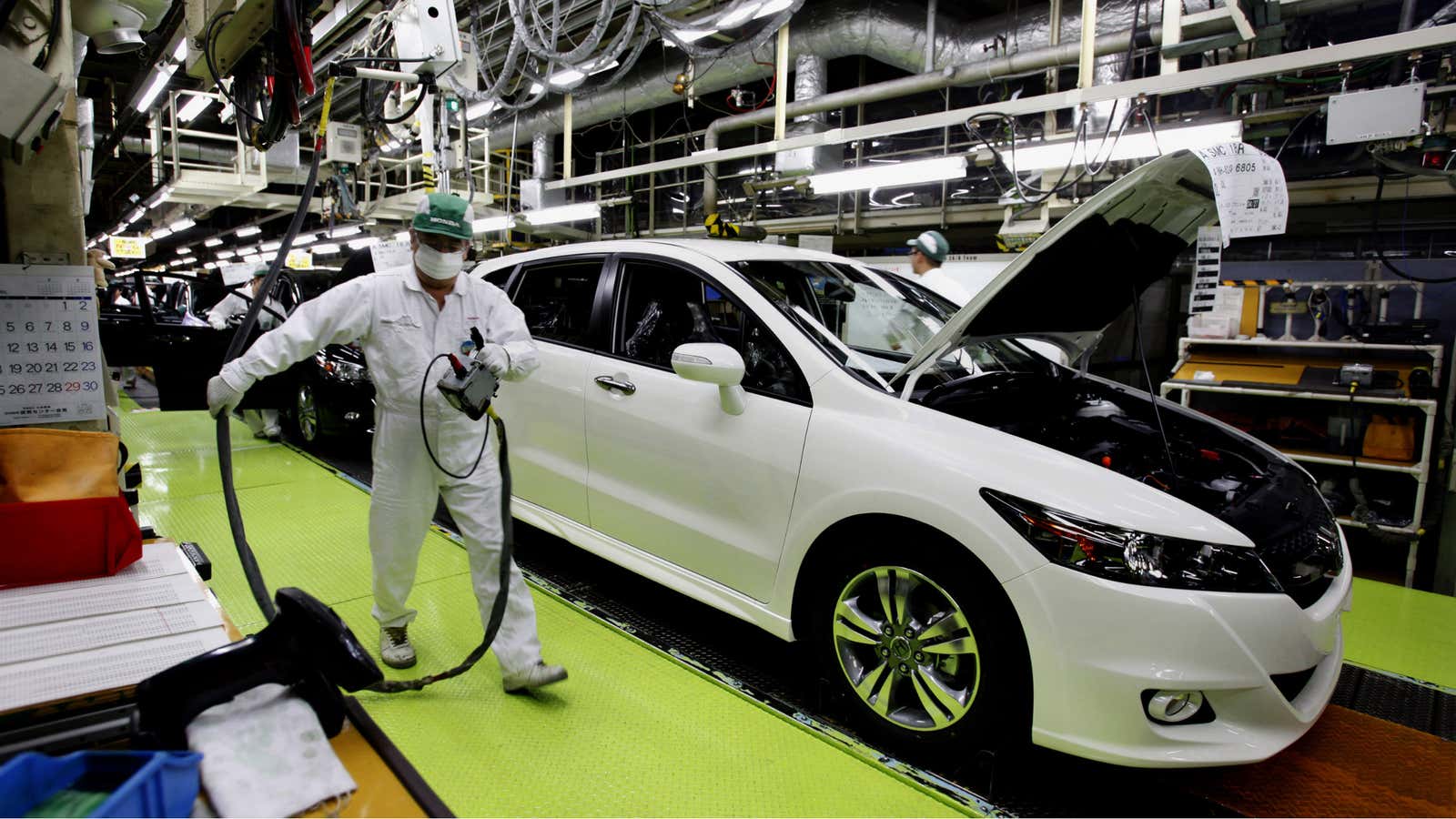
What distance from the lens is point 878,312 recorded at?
339 cm

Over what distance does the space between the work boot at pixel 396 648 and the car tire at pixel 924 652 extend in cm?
143

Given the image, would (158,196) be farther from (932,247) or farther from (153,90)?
(932,247)

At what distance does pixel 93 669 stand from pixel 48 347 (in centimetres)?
119

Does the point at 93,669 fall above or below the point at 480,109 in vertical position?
below

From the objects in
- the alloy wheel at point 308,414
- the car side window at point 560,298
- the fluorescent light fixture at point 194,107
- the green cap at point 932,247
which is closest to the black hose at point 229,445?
the car side window at point 560,298

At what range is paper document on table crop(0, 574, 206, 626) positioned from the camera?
1.48 m

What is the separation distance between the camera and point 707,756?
214 centimetres

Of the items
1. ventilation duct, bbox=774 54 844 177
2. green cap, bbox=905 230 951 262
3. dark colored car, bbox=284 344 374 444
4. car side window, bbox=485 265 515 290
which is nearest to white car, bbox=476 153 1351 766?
car side window, bbox=485 265 515 290

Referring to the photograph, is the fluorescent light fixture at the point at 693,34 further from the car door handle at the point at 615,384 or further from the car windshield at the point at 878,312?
the car door handle at the point at 615,384

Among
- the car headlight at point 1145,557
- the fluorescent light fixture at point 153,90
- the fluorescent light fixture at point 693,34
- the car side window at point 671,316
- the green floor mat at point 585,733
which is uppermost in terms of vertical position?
the fluorescent light fixture at point 693,34

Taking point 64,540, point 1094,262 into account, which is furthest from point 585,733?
point 1094,262

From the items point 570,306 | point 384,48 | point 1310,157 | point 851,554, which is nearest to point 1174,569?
point 851,554

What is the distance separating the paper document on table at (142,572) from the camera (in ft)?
5.22

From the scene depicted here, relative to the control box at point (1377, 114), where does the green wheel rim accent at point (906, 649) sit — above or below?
below
